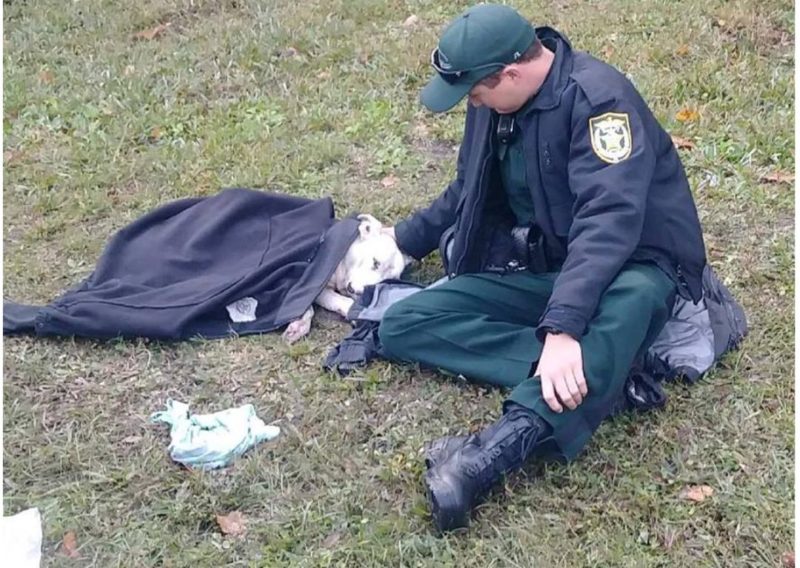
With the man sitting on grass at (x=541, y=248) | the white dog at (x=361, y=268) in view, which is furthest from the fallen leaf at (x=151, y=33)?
the man sitting on grass at (x=541, y=248)

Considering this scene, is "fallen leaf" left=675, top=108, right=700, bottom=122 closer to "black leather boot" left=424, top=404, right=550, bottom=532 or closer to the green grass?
the green grass

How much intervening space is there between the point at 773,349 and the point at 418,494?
1.29 meters

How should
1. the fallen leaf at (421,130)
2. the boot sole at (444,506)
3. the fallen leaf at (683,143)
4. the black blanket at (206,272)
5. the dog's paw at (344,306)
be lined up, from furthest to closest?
1. the fallen leaf at (421,130)
2. the fallen leaf at (683,143)
3. the dog's paw at (344,306)
4. the black blanket at (206,272)
5. the boot sole at (444,506)

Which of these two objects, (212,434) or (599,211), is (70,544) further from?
(599,211)

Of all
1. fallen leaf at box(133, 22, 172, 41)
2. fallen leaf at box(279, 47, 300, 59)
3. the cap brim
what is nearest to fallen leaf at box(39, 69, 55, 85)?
fallen leaf at box(133, 22, 172, 41)

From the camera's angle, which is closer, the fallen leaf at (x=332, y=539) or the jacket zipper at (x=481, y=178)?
the fallen leaf at (x=332, y=539)

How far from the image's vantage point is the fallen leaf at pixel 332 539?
9.45ft

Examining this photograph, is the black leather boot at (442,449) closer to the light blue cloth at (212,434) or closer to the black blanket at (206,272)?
the light blue cloth at (212,434)

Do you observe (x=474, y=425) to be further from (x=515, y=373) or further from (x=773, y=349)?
(x=773, y=349)

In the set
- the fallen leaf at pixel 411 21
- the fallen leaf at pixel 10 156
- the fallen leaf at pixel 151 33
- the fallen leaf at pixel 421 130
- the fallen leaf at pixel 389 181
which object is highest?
the fallen leaf at pixel 411 21

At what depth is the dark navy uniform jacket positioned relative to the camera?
2.90 meters

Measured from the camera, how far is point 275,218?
13.8 feet

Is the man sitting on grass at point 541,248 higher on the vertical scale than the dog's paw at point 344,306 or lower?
higher

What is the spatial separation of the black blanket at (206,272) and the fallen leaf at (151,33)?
2.73 meters
